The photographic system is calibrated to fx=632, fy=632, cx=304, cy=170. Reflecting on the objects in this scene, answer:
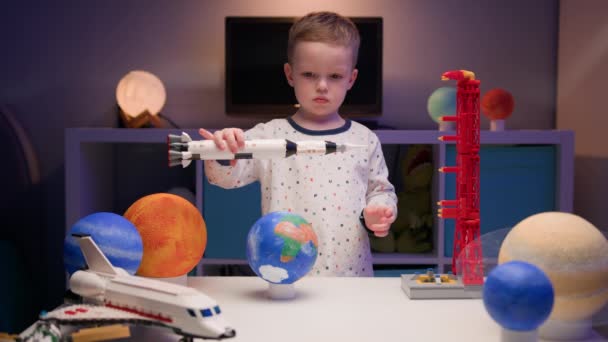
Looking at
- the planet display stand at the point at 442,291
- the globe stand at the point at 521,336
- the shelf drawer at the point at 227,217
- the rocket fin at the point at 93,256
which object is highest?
the rocket fin at the point at 93,256

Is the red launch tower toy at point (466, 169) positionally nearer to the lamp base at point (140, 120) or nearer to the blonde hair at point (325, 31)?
the blonde hair at point (325, 31)

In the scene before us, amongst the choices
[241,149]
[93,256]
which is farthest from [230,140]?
[93,256]

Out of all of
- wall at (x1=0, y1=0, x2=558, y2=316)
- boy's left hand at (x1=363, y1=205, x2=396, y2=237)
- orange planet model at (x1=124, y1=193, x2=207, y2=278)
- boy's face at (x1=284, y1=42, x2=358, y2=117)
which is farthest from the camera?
wall at (x1=0, y1=0, x2=558, y2=316)

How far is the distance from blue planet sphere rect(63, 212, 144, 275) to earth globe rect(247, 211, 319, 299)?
218 millimetres

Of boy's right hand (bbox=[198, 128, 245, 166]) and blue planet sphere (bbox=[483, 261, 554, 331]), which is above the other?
boy's right hand (bbox=[198, 128, 245, 166])

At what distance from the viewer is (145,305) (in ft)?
3.10

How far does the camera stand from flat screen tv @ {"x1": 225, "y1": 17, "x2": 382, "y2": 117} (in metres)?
2.96

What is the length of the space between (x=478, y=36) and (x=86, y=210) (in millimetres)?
2066

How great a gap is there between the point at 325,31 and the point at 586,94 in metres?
1.69

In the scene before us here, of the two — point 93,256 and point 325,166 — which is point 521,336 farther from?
point 325,166

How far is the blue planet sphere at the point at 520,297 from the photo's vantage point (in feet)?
2.93

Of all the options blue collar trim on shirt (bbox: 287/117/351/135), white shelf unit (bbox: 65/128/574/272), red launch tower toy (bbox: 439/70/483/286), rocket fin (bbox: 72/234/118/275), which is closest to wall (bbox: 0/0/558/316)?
white shelf unit (bbox: 65/128/574/272)

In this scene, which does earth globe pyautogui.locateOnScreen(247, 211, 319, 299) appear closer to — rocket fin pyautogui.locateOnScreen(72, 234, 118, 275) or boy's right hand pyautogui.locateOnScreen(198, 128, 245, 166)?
boy's right hand pyautogui.locateOnScreen(198, 128, 245, 166)

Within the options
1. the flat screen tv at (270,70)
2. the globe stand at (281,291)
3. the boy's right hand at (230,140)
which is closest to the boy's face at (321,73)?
the boy's right hand at (230,140)
